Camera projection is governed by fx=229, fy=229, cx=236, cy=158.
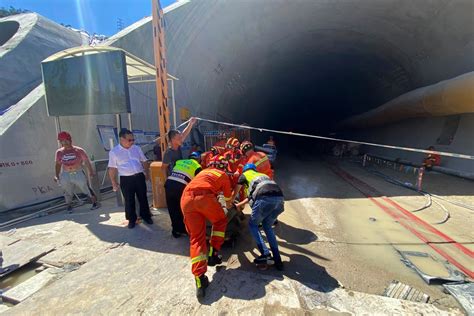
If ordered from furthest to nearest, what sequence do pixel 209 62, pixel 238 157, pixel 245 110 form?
1. pixel 245 110
2. pixel 209 62
3. pixel 238 157

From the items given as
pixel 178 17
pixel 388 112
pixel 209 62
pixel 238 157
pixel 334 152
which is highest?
pixel 178 17

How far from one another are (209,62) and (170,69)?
244 centimetres

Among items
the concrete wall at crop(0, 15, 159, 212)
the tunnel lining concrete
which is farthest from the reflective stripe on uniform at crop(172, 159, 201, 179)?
the tunnel lining concrete

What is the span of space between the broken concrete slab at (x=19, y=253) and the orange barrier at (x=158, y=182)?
6.74 feet

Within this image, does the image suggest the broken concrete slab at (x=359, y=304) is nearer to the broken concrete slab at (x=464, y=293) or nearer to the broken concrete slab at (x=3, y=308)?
the broken concrete slab at (x=464, y=293)

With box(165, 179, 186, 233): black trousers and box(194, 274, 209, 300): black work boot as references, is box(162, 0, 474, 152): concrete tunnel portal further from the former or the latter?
box(194, 274, 209, 300): black work boot

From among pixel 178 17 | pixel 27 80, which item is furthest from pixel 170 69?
pixel 27 80

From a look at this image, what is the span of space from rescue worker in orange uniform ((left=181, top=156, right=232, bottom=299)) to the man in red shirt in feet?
11.1

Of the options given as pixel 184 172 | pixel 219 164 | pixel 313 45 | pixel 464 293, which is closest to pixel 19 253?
pixel 184 172

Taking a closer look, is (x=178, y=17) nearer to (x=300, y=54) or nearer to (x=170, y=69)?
(x=170, y=69)

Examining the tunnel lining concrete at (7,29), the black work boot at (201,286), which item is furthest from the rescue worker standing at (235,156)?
the tunnel lining concrete at (7,29)

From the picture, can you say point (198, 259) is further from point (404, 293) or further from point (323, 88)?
point (323, 88)

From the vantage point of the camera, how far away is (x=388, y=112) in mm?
11516

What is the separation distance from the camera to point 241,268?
3.12 meters
